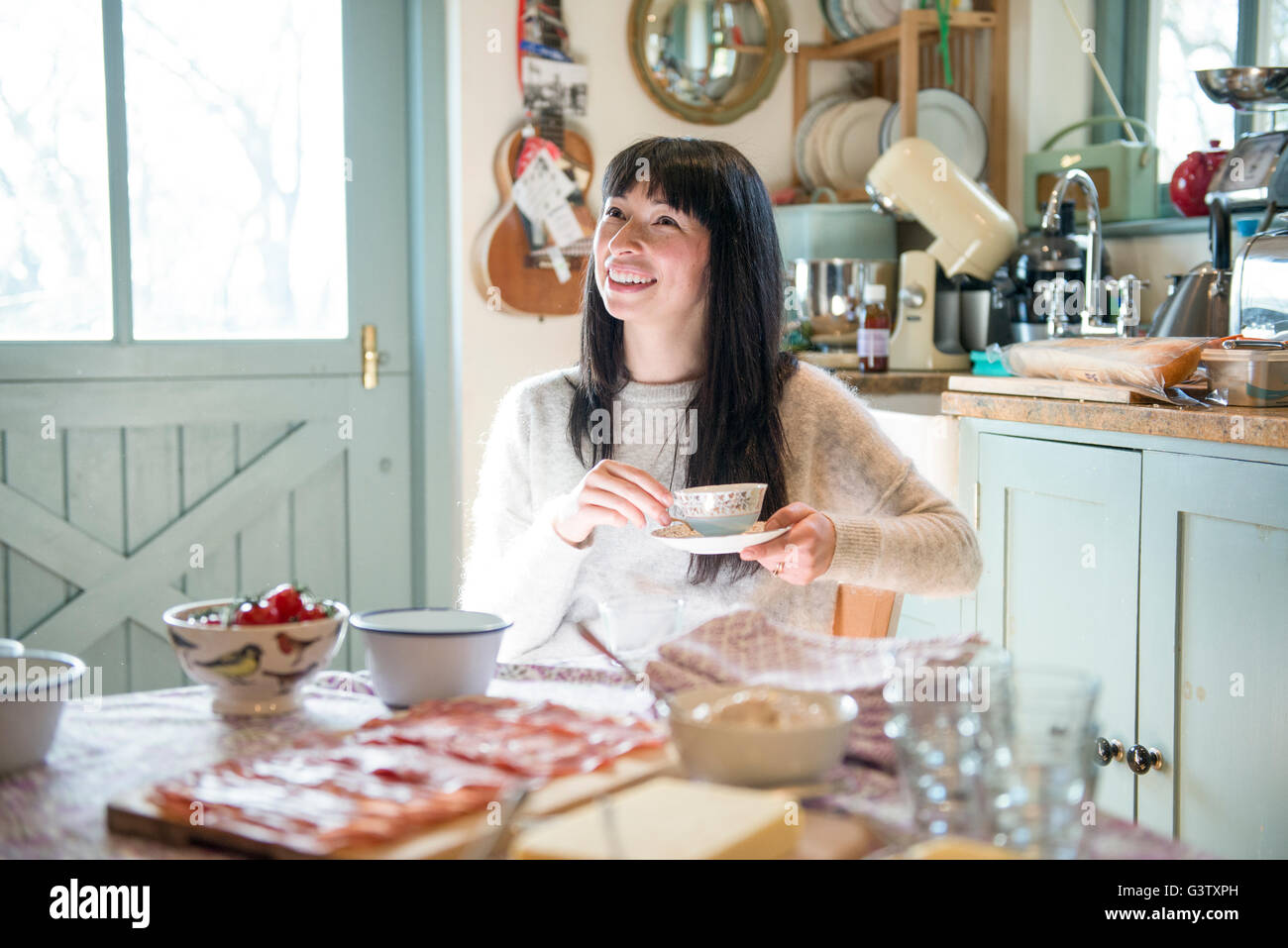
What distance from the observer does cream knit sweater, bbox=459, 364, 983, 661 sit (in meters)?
1.40

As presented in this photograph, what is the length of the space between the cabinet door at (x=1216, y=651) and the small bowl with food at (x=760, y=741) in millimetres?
1129

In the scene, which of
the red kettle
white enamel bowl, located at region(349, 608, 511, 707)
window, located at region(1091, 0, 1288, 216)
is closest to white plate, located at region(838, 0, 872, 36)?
window, located at region(1091, 0, 1288, 216)

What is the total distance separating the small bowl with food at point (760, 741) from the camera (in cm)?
70

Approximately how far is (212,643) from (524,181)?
2214mm

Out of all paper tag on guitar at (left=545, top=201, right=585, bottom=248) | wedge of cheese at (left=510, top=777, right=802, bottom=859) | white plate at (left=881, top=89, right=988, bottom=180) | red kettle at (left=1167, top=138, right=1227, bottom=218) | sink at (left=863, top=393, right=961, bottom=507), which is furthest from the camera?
white plate at (left=881, top=89, right=988, bottom=180)

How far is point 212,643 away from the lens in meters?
0.88

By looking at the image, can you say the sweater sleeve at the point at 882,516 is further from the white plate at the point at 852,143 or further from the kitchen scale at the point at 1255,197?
the white plate at the point at 852,143

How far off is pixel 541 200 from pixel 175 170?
82 centimetres

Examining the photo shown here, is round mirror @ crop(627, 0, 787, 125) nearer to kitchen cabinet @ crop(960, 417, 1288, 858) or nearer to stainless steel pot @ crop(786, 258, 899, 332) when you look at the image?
stainless steel pot @ crop(786, 258, 899, 332)

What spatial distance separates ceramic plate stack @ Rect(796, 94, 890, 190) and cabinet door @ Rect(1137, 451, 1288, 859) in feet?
5.33

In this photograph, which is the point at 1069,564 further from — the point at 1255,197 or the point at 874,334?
the point at 874,334

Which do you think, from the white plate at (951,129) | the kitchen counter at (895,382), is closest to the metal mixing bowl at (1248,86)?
the kitchen counter at (895,382)

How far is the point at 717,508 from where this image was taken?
3.98 feet
